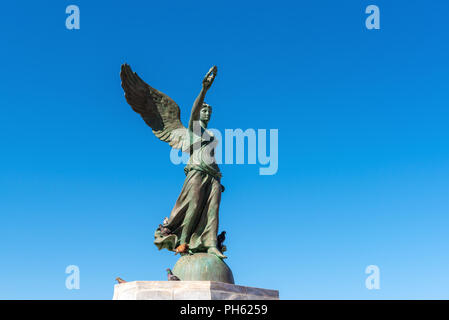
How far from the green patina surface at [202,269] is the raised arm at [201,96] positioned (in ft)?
12.2

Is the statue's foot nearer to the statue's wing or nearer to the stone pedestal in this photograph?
the stone pedestal

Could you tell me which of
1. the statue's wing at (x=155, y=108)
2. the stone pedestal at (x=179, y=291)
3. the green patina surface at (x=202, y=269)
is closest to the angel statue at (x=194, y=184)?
the statue's wing at (x=155, y=108)

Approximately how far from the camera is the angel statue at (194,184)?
1352 centimetres

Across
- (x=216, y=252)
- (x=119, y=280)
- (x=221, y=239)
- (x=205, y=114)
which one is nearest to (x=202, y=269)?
(x=216, y=252)

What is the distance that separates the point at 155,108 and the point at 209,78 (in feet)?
7.49

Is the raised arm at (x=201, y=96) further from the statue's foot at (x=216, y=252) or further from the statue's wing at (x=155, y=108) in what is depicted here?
the statue's foot at (x=216, y=252)

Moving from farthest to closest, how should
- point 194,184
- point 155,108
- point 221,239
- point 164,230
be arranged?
point 155,108 → point 221,239 → point 194,184 → point 164,230

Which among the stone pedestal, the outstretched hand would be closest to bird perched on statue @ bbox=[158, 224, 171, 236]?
the stone pedestal

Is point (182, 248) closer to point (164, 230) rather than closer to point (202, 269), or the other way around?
point (164, 230)

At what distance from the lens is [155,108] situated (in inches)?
596

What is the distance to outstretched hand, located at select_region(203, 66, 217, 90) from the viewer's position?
44.9ft

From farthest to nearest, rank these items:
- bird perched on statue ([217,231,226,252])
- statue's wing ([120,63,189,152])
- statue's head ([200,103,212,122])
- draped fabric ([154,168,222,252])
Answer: statue's wing ([120,63,189,152]), statue's head ([200,103,212,122]), bird perched on statue ([217,231,226,252]), draped fabric ([154,168,222,252])

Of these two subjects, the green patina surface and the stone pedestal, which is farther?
the green patina surface
